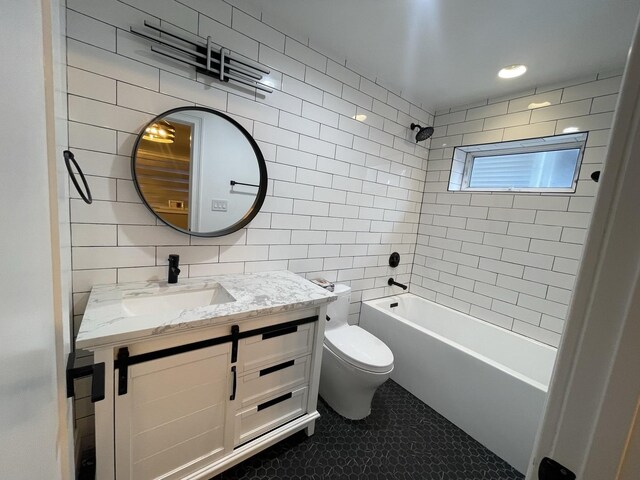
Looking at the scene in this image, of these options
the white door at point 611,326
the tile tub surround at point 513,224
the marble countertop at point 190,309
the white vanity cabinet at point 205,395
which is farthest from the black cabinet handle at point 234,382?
the tile tub surround at point 513,224

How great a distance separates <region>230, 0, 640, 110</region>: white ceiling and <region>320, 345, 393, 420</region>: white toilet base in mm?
2010

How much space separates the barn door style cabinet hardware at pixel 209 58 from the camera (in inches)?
47.5

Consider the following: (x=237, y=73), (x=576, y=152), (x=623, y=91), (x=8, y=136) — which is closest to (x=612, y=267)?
(x=623, y=91)

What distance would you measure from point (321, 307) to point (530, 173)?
1996mm

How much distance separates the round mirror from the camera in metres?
1.28

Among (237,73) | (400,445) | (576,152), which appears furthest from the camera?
(576,152)

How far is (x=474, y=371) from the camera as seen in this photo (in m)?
1.67

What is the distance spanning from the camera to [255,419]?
1.31 meters

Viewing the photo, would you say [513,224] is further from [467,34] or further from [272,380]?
[272,380]

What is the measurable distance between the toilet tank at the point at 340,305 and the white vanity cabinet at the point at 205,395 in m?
0.47

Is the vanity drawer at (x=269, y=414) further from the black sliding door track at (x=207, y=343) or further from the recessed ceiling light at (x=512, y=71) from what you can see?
the recessed ceiling light at (x=512, y=71)

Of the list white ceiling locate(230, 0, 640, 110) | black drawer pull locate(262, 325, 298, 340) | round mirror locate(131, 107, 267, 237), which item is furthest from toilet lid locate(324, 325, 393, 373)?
white ceiling locate(230, 0, 640, 110)

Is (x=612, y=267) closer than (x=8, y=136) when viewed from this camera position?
No

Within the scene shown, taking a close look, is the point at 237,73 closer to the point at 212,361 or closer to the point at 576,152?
the point at 212,361
